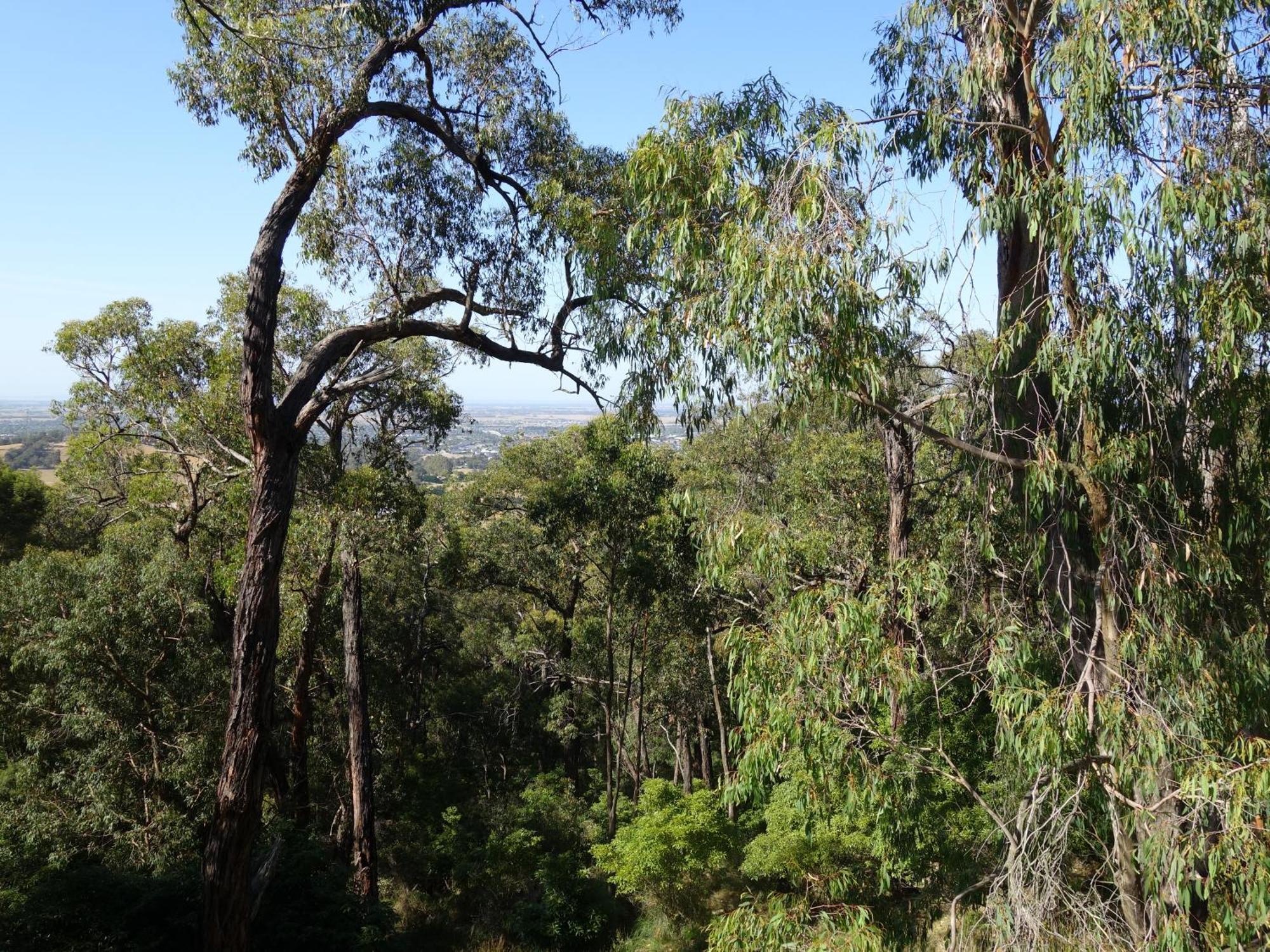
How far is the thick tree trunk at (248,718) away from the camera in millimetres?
4230

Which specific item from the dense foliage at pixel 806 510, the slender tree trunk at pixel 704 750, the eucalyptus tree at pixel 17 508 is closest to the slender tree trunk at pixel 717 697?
the slender tree trunk at pixel 704 750

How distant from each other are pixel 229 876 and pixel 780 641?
314cm

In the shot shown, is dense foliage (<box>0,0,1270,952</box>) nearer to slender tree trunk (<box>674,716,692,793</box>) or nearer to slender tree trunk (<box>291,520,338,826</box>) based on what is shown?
slender tree trunk (<box>291,520,338,826</box>)

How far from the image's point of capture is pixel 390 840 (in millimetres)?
12156

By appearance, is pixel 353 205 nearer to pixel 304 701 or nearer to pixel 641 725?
pixel 304 701

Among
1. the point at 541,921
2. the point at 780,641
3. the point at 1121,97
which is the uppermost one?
the point at 1121,97

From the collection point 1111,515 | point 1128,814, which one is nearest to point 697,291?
point 1111,515

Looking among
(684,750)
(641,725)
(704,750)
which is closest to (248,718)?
(641,725)

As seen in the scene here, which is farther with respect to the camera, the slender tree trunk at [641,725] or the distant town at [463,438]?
the slender tree trunk at [641,725]

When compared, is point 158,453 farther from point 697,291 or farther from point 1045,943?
point 1045,943

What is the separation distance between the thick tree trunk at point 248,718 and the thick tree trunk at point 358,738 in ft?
14.4

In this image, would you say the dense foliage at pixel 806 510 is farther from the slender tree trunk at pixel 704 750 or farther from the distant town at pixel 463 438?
the slender tree trunk at pixel 704 750

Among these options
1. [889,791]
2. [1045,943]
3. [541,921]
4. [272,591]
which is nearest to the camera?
[1045,943]

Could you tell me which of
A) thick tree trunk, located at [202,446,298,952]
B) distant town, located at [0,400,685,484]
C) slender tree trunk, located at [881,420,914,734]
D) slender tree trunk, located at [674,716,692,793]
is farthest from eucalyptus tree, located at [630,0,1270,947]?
slender tree trunk, located at [674,716,692,793]
